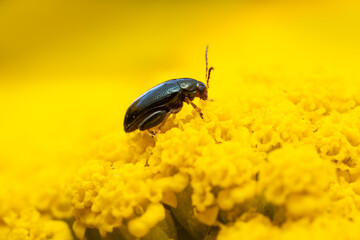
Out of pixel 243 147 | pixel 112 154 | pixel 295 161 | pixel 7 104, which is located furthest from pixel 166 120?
pixel 7 104

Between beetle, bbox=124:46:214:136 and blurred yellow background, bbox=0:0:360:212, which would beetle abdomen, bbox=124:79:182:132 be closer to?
beetle, bbox=124:46:214:136

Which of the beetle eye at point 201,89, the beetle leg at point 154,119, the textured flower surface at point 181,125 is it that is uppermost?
the beetle eye at point 201,89

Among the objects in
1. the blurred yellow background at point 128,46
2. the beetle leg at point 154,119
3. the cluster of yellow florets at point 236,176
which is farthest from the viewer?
the blurred yellow background at point 128,46

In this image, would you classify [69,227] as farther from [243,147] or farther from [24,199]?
[243,147]

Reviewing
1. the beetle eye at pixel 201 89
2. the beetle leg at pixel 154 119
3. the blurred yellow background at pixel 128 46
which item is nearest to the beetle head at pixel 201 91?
the beetle eye at pixel 201 89

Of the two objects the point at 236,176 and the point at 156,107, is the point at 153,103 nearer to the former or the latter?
the point at 156,107

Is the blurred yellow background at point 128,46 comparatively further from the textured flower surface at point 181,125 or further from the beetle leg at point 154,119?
the beetle leg at point 154,119

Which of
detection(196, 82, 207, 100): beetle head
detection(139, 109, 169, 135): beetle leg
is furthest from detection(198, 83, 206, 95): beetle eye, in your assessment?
detection(139, 109, 169, 135): beetle leg
